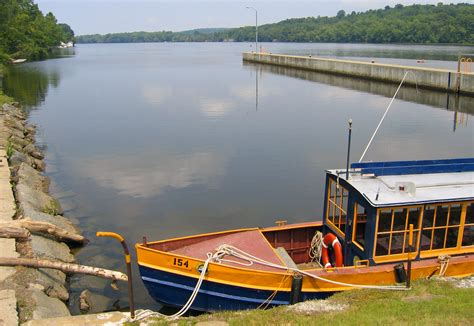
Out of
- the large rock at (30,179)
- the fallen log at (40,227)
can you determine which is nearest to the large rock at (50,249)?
the fallen log at (40,227)

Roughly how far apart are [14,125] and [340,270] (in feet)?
88.7

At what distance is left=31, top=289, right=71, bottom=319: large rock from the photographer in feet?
32.7

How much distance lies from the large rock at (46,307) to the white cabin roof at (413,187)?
7275 millimetres

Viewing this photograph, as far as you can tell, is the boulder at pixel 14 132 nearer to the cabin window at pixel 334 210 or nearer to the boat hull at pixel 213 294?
the boat hull at pixel 213 294

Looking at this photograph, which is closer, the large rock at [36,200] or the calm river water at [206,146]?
the large rock at [36,200]

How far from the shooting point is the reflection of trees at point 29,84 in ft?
165

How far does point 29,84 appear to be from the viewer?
60844 millimetres

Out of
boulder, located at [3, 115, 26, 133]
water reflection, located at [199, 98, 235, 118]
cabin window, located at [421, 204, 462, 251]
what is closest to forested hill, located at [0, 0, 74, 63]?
water reflection, located at [199, 98, 235, 118]

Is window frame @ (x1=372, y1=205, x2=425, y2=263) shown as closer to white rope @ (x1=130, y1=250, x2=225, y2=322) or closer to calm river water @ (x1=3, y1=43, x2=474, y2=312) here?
white rope @ (x1=130, y1=250, x2=225, y2=322)

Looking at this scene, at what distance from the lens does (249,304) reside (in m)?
11.0

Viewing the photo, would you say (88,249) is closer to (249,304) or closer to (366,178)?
(249,304)

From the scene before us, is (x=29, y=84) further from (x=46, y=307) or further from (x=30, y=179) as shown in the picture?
(x=46, y=307)

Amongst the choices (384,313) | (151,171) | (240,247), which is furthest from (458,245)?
(151,171)

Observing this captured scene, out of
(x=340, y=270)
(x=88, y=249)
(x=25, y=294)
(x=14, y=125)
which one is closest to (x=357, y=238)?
(x=340, y=270)
